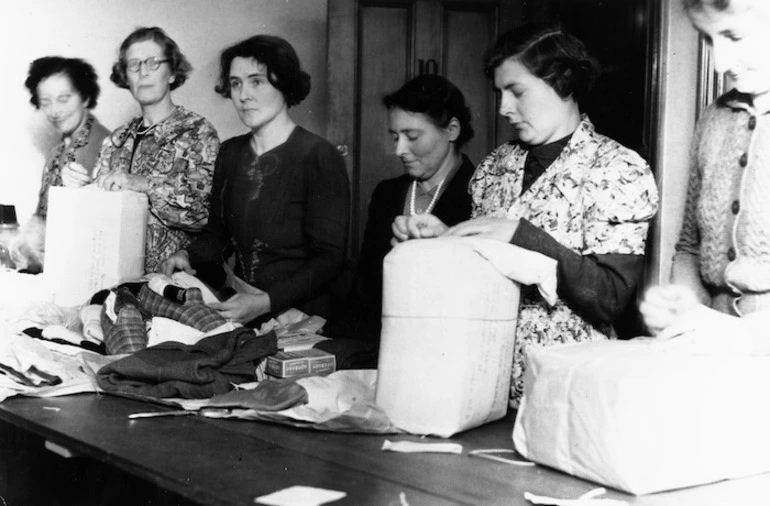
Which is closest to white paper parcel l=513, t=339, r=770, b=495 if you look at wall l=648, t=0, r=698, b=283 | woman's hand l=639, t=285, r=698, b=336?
woman's hand l=639, t=285, r=698, b=336

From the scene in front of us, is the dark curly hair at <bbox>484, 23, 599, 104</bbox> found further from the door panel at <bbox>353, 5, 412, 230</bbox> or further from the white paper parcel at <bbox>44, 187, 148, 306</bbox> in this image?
the door panel at <bbox>353, 5, 412, 230</bbox>

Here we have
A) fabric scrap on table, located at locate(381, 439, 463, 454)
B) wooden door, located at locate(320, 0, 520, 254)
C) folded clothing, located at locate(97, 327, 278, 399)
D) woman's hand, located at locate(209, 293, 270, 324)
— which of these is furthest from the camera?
wooden door, located at locate(320, 0, 520, 254)

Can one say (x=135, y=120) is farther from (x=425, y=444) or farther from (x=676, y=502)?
(x=676, y=502)

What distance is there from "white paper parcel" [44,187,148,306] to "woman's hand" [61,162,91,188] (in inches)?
12.6

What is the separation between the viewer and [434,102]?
2416mm

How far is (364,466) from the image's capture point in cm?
123

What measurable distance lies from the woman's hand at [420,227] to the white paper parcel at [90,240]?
37.2 inches

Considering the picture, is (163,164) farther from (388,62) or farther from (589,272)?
(589,272)

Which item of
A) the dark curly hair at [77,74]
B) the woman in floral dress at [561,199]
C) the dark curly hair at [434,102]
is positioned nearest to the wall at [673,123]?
the woman in floral dress at [561,199]

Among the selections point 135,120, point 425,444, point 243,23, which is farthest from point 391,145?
point 425,444

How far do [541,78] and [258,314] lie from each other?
3.01 ft

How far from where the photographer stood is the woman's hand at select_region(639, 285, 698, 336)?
1.37 metres

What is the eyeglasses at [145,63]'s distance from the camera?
109 inches

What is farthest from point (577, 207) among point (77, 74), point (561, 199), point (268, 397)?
point (77, 74)
